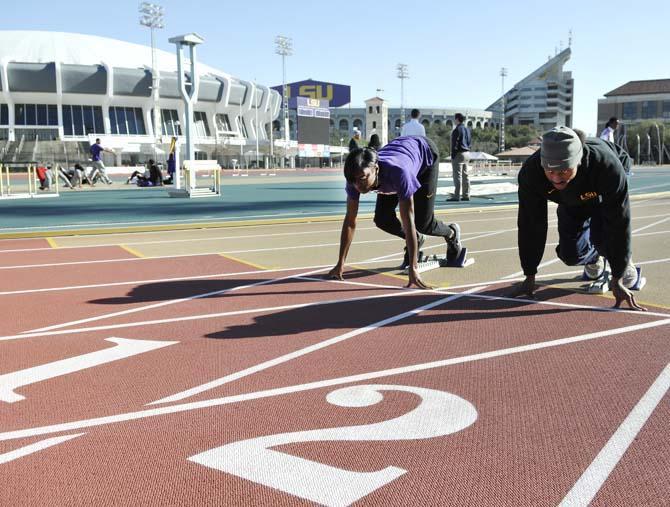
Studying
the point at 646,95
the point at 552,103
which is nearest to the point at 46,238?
the point at 646,95

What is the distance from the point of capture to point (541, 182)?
529 centimetres

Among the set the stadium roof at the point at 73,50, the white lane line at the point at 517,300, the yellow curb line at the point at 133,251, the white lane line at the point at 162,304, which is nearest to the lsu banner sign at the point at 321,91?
the stadium roof at the point at 73,50

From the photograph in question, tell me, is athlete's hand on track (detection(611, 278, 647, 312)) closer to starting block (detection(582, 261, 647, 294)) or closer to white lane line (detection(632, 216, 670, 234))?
starting block (detection(582, 261, 647, 294))

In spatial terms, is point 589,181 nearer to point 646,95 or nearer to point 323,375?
point 323,375

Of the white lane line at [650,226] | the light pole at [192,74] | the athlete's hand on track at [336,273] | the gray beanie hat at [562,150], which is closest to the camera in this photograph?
the gray beanie hat at [562,150]

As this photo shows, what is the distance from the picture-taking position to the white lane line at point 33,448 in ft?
9.25

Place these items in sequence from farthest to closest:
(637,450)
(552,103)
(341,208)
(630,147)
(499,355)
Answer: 1. (552,103)
2. (630,147)
3. (341,208)
4. (499,355)
5. (637,450)

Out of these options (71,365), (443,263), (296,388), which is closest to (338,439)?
(296,388)

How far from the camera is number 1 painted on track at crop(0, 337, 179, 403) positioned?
378cm

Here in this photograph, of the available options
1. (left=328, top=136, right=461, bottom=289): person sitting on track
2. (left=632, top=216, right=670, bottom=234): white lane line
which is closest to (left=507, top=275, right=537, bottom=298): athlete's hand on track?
(left=328, top=136, right=461, bottom=289): person sitting on track

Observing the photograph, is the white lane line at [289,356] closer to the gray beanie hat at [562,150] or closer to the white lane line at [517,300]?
the white lane line at [517,300]

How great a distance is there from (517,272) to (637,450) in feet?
15.5

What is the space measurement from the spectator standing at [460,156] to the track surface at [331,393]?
9.70 meters

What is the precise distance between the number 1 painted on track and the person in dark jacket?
Result: 3043 mm
